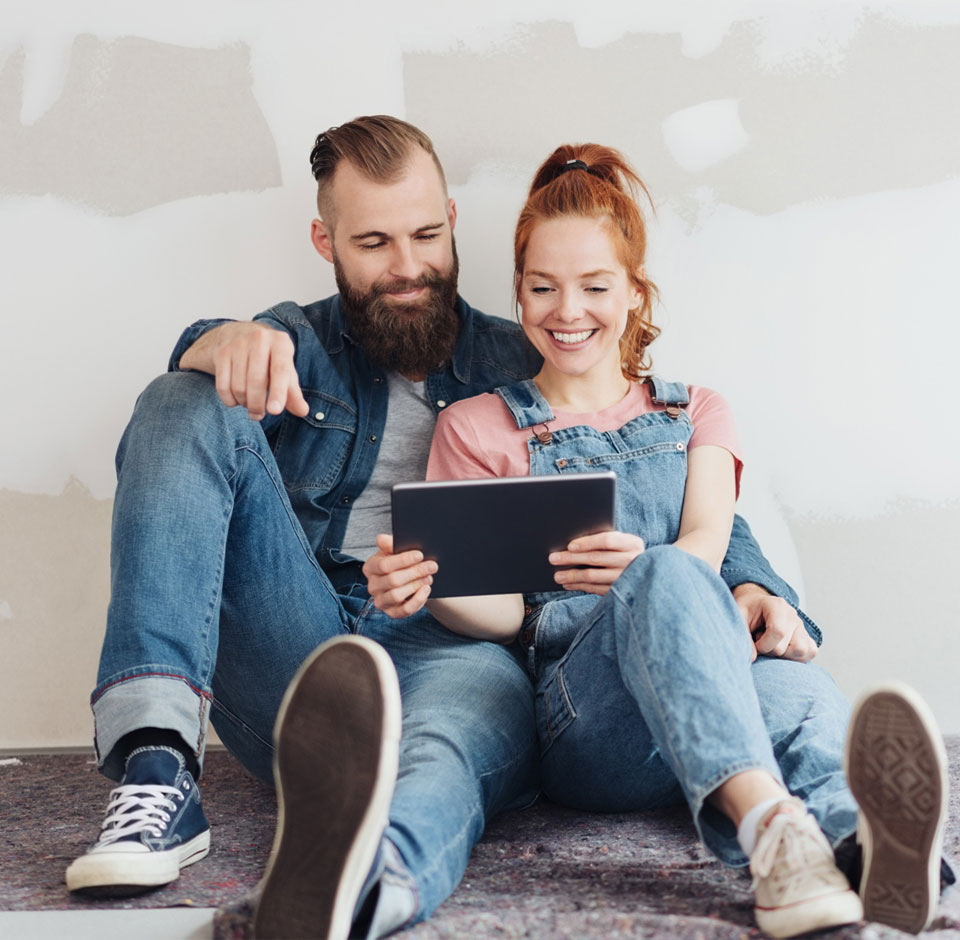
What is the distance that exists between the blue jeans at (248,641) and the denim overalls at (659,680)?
0.08m

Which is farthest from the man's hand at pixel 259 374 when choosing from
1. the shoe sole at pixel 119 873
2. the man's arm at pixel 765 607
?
the man's arm at pixel 765 607

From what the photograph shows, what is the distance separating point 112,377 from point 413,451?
71 cm

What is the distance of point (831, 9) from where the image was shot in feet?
6.35

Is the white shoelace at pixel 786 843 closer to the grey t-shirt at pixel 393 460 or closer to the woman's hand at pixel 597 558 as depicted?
the woman's hand at pixel 597 558

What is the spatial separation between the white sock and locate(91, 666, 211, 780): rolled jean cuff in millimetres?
658

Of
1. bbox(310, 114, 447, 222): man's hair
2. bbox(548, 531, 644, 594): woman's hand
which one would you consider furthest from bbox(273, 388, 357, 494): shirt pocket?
bbox(548, 531, 644, 594): woman's hand

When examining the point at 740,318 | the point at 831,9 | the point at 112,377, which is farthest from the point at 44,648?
the point at 831,9

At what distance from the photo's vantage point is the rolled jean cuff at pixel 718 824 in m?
0.97

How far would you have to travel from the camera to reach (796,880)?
0.89m

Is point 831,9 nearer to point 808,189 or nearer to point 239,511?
point 808,189

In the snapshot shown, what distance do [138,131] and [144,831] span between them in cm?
144

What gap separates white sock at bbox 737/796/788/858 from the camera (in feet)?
3.05

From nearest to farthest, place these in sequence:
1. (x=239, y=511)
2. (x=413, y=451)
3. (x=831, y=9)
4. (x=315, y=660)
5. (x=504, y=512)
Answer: (x=315, y=660) → (x=504, y=512) → (x=239, y=511) → (x=413, y=451) → (x=831, y=9)

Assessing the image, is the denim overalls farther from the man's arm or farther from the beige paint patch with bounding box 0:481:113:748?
the beige paint patch with bounding box 0:481:113:748
